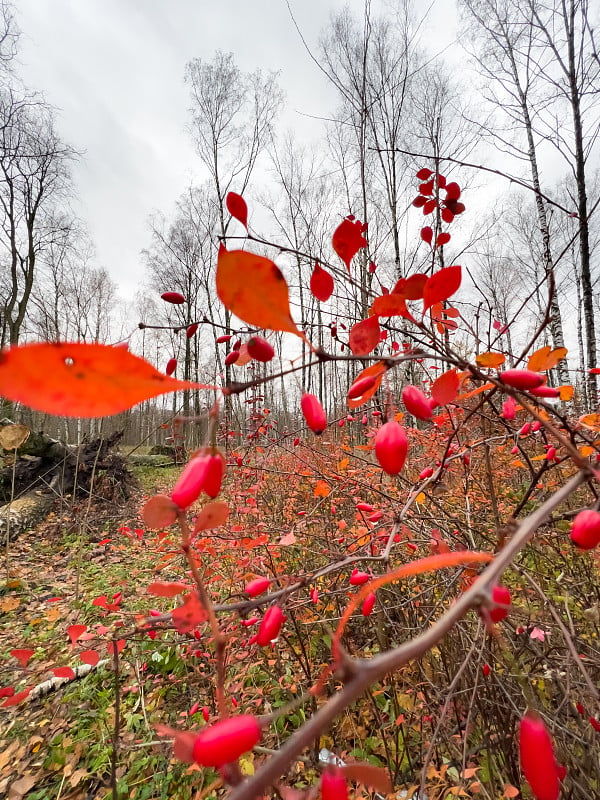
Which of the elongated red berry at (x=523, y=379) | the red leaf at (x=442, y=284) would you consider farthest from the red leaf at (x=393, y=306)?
the elongated red berry at (x=523, y=379)

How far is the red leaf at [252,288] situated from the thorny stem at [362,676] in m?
0.20

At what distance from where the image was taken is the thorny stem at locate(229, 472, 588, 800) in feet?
0.48

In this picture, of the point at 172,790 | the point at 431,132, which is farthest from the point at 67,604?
the point at 431,132

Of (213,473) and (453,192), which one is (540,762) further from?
(453,192)

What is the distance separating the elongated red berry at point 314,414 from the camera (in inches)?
15.4

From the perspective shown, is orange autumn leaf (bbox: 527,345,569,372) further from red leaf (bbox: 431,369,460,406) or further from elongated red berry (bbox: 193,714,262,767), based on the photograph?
elongated red berry (bbox: 193,714,262,767)

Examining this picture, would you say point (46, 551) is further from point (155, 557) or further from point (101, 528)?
point (155, 557)

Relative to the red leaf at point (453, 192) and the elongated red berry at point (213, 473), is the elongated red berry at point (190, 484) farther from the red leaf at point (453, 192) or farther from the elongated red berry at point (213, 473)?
the red leaf at point (453, 192)

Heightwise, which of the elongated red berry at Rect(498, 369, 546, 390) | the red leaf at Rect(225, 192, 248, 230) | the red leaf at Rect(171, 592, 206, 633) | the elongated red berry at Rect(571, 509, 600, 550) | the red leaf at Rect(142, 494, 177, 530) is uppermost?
the red leaf at Rect(225, 192, 248, 230)

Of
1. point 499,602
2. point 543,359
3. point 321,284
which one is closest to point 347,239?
point 321,284

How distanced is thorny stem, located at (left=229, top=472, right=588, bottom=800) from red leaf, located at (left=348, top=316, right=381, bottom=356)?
25 cm

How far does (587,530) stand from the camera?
0.29 meters

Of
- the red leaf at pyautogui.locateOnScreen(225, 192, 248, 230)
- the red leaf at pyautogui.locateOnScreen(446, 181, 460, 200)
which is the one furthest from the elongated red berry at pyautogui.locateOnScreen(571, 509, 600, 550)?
the red leaf at pyautogui.locateOnScreen(446, 181, 460, 200)

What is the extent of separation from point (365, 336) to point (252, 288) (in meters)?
0.20
